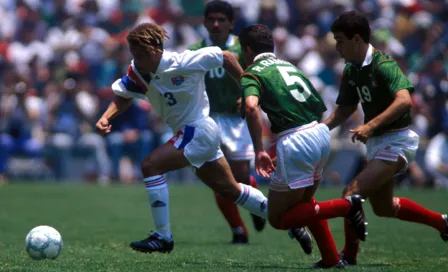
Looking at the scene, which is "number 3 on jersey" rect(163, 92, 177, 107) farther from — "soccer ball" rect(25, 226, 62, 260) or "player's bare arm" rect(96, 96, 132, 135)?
"soccer ball" rect(25, 226, 62, 260)

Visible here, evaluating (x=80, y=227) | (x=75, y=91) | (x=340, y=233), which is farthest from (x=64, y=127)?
(x=340, y=233)

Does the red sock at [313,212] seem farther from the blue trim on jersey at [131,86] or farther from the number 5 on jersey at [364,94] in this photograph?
the blue trim on jersey at [131,86]

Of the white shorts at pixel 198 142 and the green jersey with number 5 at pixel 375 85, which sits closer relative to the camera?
the green jersey with number 5 at pixel 375 85

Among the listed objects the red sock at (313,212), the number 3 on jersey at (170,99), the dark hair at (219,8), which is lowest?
the red sock at (313,212)

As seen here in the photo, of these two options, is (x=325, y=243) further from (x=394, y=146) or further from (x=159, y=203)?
(x=159, y=203)

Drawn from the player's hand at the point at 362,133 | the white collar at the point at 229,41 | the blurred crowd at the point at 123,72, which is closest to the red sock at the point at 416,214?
the player's hand at the point at 362,133

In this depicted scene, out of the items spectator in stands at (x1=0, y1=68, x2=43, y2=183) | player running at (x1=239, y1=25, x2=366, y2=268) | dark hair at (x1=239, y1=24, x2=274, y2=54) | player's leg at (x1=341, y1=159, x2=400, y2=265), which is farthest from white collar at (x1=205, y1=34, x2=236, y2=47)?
spectator in stands at (x1=0, y1=68, x2=43, y2=183)

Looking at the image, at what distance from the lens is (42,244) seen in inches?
312

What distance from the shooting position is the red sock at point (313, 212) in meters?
7.21

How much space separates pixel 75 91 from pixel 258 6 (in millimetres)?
5018

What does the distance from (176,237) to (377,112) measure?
12.6 feet

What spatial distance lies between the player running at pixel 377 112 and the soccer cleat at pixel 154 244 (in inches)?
62.3

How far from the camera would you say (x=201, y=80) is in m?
8.38

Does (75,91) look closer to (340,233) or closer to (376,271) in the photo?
(340,233)
